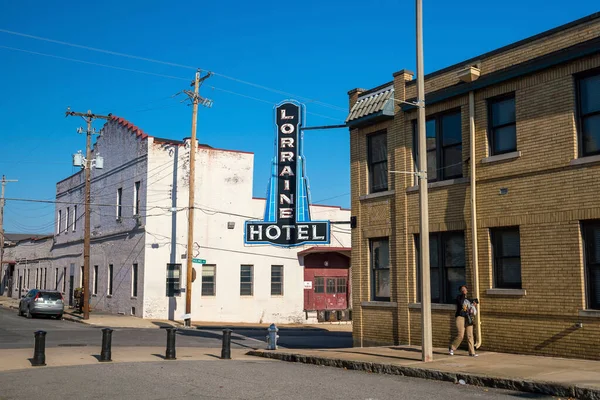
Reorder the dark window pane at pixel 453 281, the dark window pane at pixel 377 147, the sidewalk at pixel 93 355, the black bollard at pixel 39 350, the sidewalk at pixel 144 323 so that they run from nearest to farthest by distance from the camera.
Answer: the black bollard at pixel 39 350
the sidewalk at pixel 93 355
the dark window pane at pixel 453 281
the dark window pane at pixel 377 147
the sidewalk at pixel 144 323

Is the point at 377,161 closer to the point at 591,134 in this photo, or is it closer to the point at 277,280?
the point at 591,134

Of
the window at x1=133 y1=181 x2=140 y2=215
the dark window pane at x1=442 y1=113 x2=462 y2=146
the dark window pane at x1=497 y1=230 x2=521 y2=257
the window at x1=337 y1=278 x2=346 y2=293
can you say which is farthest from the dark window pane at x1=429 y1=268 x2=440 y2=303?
the window at x1=337 y1=278 x2=346 y2=293

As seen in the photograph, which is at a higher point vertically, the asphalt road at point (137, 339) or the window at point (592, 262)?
the window at point (592, 262)

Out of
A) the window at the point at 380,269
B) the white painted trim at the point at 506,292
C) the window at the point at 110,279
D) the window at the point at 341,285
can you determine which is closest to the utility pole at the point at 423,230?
the white painted trim at the point at 506,292

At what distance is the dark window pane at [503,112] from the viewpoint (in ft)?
50.8

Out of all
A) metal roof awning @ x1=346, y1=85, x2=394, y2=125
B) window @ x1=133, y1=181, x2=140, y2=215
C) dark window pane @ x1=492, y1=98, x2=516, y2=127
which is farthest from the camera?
window @ x1=133, y1=181, x2=140, y2=215

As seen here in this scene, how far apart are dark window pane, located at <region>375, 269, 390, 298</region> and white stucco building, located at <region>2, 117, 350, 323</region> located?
17.4m

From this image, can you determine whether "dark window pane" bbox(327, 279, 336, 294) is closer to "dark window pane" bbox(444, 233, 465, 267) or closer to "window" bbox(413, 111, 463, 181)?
"window" bbox(413, 111, 463, 181)

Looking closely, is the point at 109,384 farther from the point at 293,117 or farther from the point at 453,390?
the point at 293,117

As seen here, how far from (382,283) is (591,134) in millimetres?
7566

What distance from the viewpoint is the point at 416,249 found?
701 inches

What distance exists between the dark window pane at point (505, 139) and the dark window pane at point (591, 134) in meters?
1.80

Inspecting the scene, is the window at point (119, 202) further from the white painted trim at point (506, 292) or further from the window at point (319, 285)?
the white painted trim at point (506, 292)

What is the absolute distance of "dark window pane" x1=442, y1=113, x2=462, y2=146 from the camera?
55.2 ft
